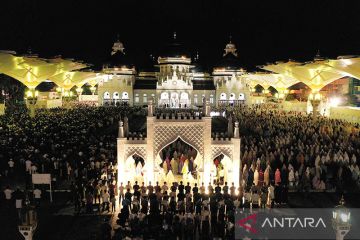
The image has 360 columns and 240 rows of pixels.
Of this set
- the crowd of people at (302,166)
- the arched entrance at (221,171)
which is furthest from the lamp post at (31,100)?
the arched entrance at (221,171)

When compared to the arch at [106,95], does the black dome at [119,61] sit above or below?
above

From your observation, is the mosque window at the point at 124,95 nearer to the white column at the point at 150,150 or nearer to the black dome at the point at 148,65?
the black dome at the point at 148,65

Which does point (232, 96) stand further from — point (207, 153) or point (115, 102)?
point (207, 153)

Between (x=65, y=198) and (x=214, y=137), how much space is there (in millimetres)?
5635

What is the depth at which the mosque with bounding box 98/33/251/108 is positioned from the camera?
67.2 m

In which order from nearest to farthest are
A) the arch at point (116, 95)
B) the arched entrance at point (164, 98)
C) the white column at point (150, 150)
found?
the white column at point (150, 150) < the arched entrance at point (164, 98) < the arch at point (116, 95)

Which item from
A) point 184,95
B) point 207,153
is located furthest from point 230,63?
point 207,153

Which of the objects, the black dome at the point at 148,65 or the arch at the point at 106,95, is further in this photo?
the black dome at the point at 148,65

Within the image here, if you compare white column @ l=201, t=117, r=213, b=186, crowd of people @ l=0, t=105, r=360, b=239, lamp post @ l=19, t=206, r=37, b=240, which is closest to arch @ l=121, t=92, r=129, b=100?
crowd of people @ l=0, t=105, r=360, b=239

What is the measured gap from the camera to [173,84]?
66.9 m

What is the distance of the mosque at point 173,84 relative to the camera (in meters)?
67.2

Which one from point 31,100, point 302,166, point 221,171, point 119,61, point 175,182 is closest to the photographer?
point 175,182

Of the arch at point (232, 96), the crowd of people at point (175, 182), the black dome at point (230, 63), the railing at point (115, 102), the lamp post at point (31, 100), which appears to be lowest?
the crowd of people at point (175, 182)

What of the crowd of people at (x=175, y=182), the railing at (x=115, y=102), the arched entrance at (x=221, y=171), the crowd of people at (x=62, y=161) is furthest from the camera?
the railing at (x=115, y=102)
